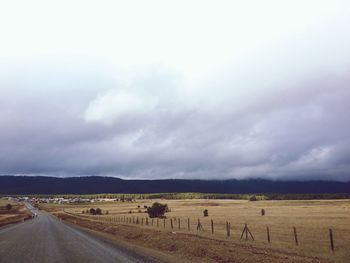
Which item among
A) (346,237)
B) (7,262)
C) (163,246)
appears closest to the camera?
(7,262)

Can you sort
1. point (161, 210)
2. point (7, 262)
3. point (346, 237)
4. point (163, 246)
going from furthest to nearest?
point (161, 210) → point (346, 237) → point (163, 246) → point (7, 262)

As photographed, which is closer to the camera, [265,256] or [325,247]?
[265,256]

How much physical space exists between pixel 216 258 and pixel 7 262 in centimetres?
1287

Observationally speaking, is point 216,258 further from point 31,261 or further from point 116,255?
point 31,261

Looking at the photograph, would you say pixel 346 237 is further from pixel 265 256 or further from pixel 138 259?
pixel 138 259

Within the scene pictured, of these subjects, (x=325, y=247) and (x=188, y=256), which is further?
(x=325, y=247)

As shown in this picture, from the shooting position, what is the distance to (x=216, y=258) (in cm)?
2652

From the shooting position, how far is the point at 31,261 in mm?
25172

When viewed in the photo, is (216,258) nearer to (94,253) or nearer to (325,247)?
(94,253)

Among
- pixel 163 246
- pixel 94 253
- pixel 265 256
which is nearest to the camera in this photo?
pixel 265 256

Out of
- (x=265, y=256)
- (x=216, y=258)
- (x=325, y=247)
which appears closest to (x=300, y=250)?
(x=325, y=247)

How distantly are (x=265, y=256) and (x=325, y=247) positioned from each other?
28.8 ft

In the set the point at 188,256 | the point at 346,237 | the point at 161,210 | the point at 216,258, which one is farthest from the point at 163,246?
the point at 161,210

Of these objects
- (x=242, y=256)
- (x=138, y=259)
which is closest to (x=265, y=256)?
(x=242, y=256)
